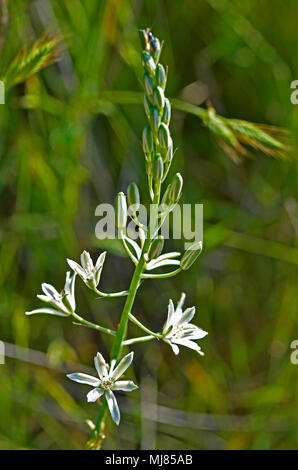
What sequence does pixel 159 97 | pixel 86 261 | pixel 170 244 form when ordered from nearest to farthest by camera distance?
pixel 159 97
pixel 86 261
pixel 170 244

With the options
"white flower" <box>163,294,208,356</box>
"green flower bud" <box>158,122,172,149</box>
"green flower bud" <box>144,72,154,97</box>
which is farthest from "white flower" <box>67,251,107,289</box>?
"green flower bud" <box>144,72,154,97</box>

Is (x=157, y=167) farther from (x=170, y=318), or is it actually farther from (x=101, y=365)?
(x=101, y=365)

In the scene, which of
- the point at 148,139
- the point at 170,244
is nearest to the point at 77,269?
the point at 148,139

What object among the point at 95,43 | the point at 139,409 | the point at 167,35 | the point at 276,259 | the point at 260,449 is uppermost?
the point at 167,35

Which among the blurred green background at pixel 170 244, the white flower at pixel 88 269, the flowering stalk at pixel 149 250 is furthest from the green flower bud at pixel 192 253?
the blurred green background at pixel 170 244

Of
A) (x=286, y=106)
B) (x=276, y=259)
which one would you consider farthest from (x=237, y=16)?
(x=276, y=259)

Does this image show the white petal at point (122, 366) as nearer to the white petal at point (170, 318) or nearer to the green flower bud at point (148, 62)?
the white petal at point (170, 318)

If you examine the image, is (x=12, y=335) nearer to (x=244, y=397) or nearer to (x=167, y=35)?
(x=244, y=397)
